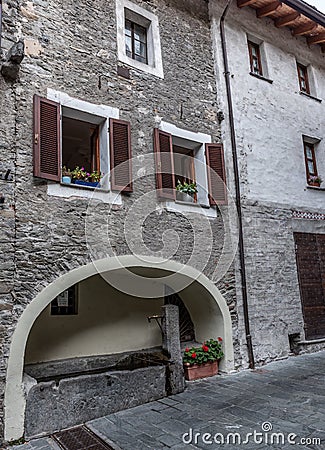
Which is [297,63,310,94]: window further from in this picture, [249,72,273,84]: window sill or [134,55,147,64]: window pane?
[134,55,147,64]: window pane

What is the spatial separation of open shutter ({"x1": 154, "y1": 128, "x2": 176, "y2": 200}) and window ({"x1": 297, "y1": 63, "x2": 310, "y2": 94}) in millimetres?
5084

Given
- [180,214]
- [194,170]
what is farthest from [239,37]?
[180,214]

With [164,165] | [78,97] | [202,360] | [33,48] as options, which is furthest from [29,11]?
[202,360]

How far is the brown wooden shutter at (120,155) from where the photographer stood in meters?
5.65

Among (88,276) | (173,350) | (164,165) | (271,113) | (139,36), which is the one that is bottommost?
(173,350)

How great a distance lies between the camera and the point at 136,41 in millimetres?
6988

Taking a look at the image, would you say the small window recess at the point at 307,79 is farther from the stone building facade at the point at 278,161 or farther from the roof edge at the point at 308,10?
the roof edge at the point at 308,10

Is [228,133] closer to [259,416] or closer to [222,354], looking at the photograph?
[222,354]

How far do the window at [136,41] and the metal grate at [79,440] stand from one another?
622cm

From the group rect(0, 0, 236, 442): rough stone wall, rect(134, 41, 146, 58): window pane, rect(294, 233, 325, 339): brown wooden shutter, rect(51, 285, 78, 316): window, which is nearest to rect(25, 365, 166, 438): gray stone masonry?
rect(0, 0, 236, 442): rough stone wall

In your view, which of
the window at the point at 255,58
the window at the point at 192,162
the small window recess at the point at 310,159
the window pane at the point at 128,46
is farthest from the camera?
the small window recess at the point at 310,159

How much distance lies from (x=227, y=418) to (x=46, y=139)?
444cm

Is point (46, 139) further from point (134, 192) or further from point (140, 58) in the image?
point (140, 58)

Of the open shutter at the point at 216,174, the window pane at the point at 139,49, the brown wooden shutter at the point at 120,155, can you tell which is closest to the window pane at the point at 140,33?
the window pane at the point at 139,49
